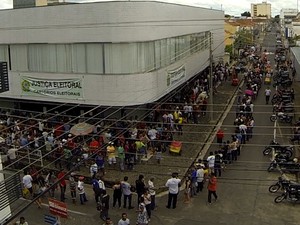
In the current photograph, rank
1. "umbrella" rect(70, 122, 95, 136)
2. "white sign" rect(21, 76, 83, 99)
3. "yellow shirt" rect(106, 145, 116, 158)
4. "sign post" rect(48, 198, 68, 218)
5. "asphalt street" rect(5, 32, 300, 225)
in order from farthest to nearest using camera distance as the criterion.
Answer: "white sign" rect(21, 76, 83, 99) → "yellow shirt" rect(106, 145, 116, 158) → "umbrella" rect(70, 122, 95, 136) → "asphalt street" rect(5, 32, 300, 225) → "sign post" rect(48, 198, 68, 218)

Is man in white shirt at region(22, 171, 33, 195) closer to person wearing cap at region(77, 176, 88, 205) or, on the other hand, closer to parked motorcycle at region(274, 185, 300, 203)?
person wearing cap at region(77, 176, 88, 205)

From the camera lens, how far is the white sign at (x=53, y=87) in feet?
75.4

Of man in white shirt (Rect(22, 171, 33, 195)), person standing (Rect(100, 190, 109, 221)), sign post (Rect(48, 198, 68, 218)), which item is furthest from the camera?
man in white shirt (Rect(22, 171, 33, 195))

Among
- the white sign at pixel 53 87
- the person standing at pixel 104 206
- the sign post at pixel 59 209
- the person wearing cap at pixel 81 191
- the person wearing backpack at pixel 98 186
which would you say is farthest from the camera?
the white sign at pixel 53 87

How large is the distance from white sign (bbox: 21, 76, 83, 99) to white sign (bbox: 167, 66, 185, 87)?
5.53 meters

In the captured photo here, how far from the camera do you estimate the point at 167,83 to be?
82.9 ft

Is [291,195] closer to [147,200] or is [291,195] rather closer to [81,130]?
[147,200]

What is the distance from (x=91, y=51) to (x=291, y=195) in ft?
39.4

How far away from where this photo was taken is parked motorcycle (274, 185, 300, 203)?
15727 millimetres

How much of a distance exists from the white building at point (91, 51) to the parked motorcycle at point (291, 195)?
897 centimetres

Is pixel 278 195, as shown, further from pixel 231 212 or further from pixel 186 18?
pixel 186 18

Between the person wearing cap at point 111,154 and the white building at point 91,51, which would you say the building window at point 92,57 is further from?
the person wearing cap at point 111,154

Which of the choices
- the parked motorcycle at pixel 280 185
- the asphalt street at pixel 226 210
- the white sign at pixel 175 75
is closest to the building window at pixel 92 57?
the white sign at pixel 175 75

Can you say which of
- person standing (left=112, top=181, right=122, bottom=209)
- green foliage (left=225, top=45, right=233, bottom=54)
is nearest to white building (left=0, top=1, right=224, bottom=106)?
person standing (left=112, top=181, right=122, bottom=209)
